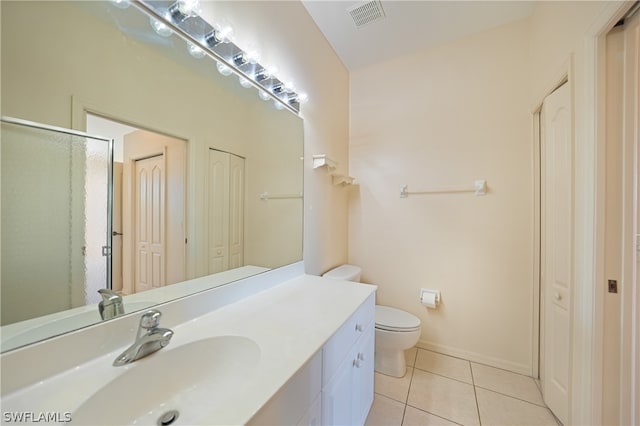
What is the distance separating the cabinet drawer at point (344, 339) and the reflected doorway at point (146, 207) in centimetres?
65

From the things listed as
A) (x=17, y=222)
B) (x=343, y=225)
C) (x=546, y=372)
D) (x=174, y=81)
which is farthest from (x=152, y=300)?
(x=546, y=372)

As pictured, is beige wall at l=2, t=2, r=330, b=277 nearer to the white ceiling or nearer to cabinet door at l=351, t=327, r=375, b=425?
the white ceiling

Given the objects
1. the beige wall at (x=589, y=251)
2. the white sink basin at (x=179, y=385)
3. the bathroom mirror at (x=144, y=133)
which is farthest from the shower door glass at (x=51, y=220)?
the beige wall at (x=589, y=251)

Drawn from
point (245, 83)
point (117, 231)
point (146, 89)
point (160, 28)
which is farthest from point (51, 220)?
point (245, 83)

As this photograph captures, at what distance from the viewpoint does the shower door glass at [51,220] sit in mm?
562

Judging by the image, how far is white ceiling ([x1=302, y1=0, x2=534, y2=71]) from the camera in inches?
66.3

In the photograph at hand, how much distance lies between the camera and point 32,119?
59 centimetres

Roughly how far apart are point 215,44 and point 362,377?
178 cm

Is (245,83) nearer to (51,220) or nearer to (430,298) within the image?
(51,220)

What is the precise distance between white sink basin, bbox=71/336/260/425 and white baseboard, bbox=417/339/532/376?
1972 mm

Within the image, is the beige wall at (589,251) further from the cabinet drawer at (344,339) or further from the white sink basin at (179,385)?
the white sink basin at (179,385)

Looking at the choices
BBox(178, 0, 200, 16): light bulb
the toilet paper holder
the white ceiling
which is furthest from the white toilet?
the white ceiling

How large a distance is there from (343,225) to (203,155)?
5.20 feet

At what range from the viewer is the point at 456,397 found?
156 centimetres
